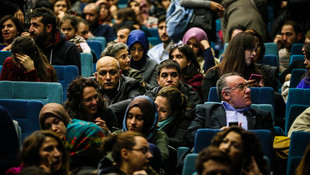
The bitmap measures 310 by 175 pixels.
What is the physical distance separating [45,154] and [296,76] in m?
2.99

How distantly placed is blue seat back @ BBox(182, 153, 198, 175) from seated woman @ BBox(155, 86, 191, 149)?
1.02 meters

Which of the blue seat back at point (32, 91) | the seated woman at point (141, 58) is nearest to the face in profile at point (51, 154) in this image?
the blue seat back at point (32, 91)

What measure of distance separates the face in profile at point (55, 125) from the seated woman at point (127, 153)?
582 mm

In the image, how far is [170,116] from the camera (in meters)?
4.87

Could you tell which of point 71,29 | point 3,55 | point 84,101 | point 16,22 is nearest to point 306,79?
point 84,101

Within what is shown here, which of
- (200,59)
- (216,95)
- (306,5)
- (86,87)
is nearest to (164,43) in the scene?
(200,59)

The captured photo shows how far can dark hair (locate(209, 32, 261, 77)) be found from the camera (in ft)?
17.6

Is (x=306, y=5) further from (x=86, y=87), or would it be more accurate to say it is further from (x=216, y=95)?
(x=86, y=87)

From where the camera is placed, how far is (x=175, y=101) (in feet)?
16.0

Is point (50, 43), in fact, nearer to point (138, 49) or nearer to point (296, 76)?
point (138, 49)

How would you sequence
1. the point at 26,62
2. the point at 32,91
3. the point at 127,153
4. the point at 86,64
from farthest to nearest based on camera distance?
the point at 86,64 → the point at 26,62 → the point at 32,91 → the point at 127,153

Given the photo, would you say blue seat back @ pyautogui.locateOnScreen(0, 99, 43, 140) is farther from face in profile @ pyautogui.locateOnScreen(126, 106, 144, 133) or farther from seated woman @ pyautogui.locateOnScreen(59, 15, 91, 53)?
seated woman @ pyautogui.locateOnScreen(59, 15, 91, 53)

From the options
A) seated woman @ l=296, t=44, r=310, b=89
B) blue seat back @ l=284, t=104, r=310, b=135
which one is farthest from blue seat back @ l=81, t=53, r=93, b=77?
blue seat back @ l=284, t=104, r=310, b=135

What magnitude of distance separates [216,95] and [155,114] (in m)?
0.83
